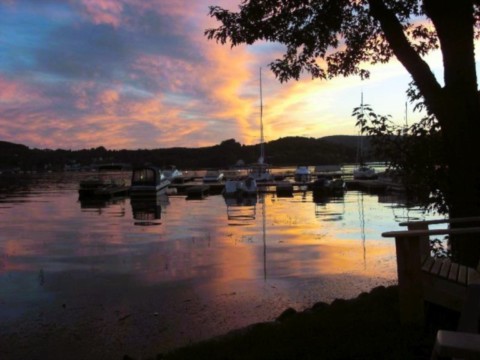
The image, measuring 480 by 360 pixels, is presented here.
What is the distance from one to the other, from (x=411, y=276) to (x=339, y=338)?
1011 mm

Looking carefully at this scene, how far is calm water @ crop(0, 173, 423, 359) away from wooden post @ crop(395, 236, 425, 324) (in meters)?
3.59

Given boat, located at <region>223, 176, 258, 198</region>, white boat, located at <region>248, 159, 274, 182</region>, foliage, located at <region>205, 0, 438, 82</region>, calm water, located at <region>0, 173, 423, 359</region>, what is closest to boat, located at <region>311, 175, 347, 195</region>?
boat, located at <region>223, 176, 258, 198</region>

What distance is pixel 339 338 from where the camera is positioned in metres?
5.55

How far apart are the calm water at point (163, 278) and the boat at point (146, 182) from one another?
22094mm

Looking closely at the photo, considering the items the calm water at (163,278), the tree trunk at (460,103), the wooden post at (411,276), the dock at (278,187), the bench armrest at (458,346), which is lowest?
the calm water at (163,278)

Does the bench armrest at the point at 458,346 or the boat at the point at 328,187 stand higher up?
the bench armrest at the point at 458,346

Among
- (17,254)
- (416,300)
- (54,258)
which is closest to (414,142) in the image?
(416,300)

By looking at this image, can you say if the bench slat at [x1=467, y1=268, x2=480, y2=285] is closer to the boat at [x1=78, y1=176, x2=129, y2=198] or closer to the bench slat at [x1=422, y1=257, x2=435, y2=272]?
the bench slat at [x1=422, y1=257, x2=435, y2=272]

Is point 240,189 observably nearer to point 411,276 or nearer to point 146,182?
point 146,182

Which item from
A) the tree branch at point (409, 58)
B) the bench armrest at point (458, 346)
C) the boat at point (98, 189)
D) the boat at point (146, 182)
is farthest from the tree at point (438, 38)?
the boat at point (98, 189)

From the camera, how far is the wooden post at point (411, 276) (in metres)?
5.52

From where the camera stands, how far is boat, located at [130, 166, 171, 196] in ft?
153

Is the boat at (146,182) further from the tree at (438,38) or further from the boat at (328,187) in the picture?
the tree at (438,38)

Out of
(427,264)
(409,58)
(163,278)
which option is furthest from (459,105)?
(163,278)
